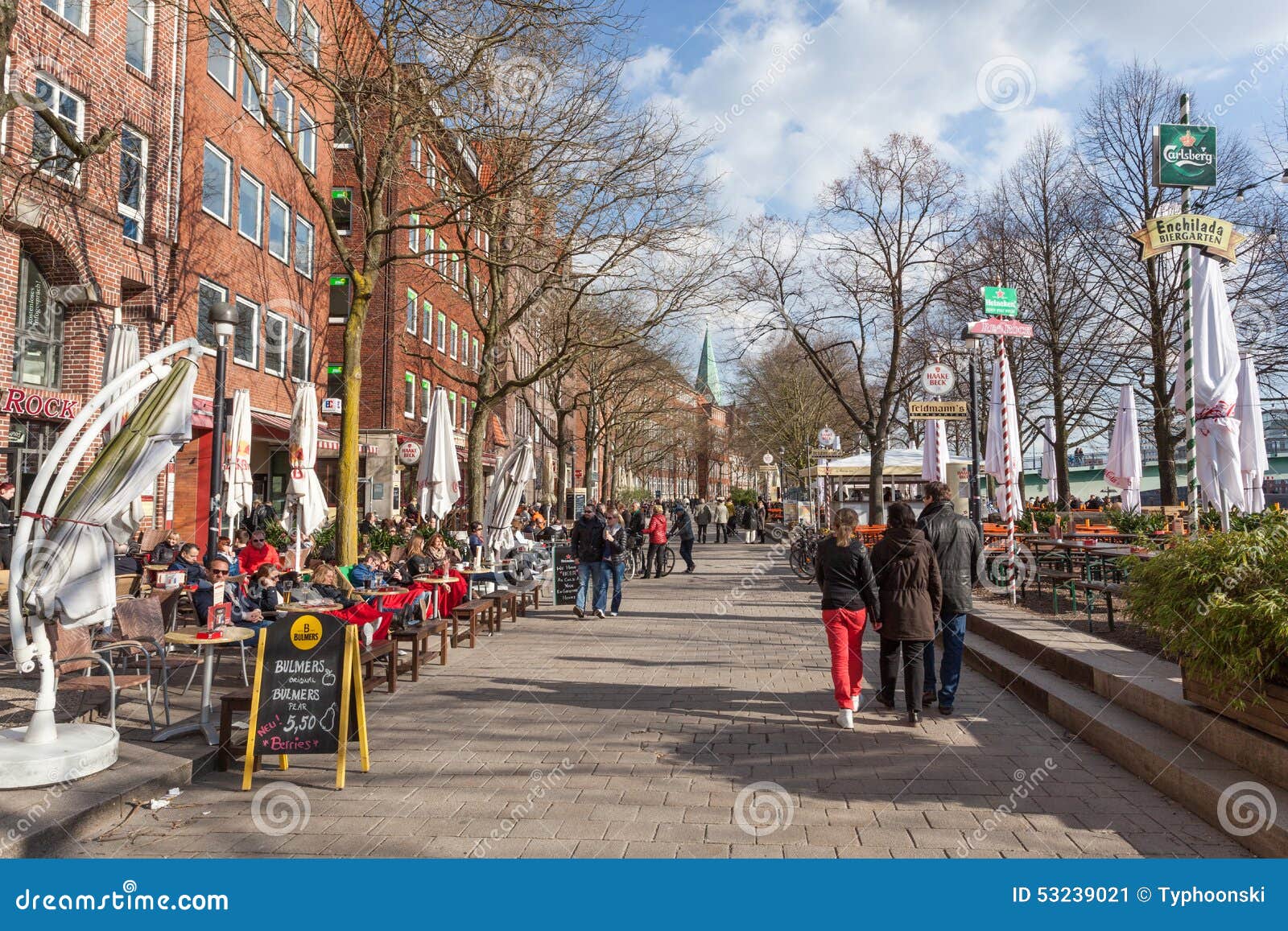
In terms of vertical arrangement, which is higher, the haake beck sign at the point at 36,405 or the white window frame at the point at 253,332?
the white window frame at the point at 253,332

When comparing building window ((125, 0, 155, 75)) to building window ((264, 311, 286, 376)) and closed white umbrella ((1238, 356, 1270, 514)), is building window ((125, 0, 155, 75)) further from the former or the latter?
closed white umbrella ((1238, 356, 1270, 514))

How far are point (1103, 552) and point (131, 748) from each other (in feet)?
37.2

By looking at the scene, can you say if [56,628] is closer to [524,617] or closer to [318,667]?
[318,667]

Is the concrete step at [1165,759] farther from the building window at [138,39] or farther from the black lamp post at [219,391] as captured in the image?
the building window at [138,39]

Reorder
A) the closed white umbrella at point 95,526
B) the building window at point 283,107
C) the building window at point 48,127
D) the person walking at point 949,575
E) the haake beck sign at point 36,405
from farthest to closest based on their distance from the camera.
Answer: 1. the building window at point 283,107
2. the building window at point 48,127
3. the haake beck sign at point 36,405
4. the person walking at point 949,575
5. the closed white umbrella at point 95,526

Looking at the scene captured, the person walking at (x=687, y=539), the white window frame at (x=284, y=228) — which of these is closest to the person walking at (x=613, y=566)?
the person walking at (x=687, y=539)

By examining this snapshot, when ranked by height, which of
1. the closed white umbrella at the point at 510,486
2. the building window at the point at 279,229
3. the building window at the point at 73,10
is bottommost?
the closed white umbrella at the point at 510,486

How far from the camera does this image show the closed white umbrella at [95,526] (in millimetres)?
5355

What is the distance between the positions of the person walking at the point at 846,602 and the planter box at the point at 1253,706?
223 centimetres

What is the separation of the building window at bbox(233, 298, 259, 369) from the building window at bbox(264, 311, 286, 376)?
0.54 m

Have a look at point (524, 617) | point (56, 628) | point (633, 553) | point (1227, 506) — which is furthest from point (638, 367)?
point (56, 628)

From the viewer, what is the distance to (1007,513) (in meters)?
13.5

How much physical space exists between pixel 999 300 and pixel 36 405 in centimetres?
1498

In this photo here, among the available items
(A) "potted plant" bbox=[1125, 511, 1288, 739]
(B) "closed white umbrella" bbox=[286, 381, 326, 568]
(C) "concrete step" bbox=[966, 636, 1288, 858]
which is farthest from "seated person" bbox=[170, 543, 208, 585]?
(A) "potted plant" bbox=[1125, 511, 1288, 739]
